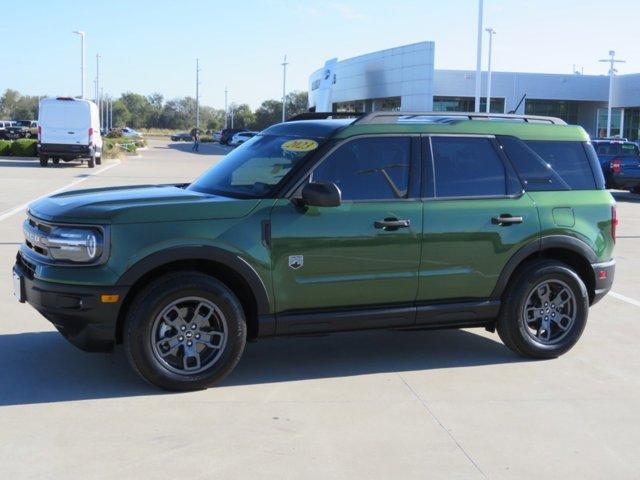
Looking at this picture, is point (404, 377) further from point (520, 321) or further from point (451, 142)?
point (451, 142)

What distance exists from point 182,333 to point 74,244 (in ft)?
3.02

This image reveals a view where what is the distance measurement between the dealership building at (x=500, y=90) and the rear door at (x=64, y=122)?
2975cm

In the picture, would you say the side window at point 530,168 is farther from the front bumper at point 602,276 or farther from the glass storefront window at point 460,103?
the glass storefront window at point 460,103

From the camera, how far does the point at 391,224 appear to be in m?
5.80

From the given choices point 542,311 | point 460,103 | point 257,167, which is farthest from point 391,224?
point 460,103

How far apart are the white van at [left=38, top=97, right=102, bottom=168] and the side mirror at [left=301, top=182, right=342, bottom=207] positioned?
25.6 metres

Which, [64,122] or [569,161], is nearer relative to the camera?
[569,161]

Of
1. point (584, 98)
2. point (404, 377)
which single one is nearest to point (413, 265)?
point (404, 377)

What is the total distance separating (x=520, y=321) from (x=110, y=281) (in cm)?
317

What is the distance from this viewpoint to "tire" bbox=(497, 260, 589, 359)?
6324mm

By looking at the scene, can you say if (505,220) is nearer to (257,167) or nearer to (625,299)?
(257,167)

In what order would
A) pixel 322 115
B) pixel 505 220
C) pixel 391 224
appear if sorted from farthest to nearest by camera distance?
pixel 322 115, pixel 505 220, pixel 391 224

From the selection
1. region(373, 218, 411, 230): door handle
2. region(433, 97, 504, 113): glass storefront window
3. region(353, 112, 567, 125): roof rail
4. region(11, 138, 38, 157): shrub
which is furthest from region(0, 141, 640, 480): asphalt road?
region(433, 97, 504, 113): glass storefront window

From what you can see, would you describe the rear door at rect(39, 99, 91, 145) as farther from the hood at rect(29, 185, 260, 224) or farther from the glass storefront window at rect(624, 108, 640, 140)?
the glass storefront window at rect(624, 108, 640, 140)
